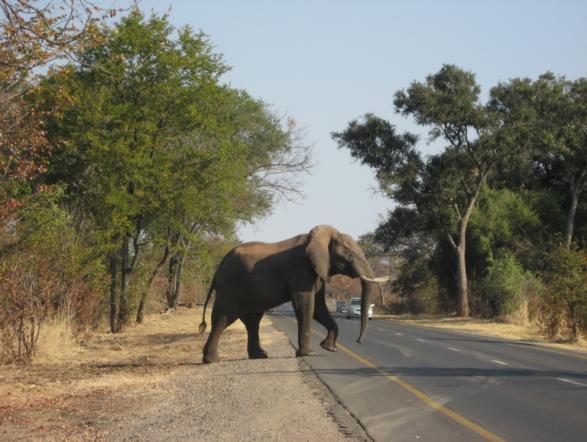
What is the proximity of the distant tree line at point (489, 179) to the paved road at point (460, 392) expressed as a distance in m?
27.9

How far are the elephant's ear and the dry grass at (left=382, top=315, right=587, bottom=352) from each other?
11.2 meters

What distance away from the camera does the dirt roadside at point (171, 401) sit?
10281 millimetres

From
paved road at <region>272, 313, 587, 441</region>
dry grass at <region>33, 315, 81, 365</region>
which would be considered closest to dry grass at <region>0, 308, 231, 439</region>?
dry grass at <region>33, 315, 81, 365</region>

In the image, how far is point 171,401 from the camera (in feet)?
42.8

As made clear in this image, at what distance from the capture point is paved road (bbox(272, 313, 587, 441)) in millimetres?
10266

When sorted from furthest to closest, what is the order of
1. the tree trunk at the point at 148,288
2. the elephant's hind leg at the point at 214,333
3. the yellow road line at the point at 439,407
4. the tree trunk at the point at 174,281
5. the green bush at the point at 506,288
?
the tree trunk at the point at 174,281
the green bush at the point at 506,288
the tree trunk at the point at 148,288
the elephant's hind leg at the point at 214,333
the yellow road line at the point at 439,407

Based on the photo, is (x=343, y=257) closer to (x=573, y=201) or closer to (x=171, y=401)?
(x=171, y=401)

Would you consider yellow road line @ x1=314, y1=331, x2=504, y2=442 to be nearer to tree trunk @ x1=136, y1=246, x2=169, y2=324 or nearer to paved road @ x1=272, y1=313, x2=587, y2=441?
paved road @ x1=272, y1=313, x2=587, y2=441

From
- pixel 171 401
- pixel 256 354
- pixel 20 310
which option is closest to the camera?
pixel 171 401

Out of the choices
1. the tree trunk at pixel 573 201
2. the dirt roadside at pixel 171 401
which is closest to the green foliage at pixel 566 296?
the dirt roadside at pixel 171 401

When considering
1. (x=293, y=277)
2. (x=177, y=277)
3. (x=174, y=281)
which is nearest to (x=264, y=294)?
(x=293, y=277)

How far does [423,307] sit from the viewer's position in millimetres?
67312

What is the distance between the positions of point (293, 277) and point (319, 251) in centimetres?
78

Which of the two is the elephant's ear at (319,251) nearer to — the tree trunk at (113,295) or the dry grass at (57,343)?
the dry grass at (57,343)
